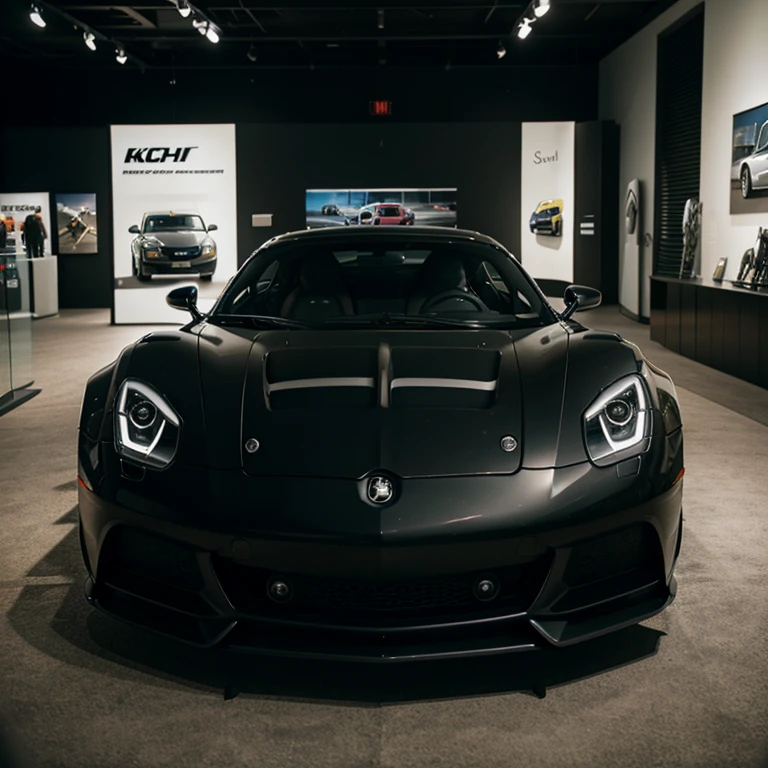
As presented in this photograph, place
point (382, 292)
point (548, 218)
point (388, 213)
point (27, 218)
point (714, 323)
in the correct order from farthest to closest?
1. point (27, 218)
2. point (388, 213)
3. point (548, 218)
4. point (714, 323)
5. point (382, 292)

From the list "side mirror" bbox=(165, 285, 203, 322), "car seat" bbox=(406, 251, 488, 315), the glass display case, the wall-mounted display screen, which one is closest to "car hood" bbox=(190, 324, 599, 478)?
"car seat" bbox=(406, 251, 488, 315)

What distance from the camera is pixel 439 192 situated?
14836 millimetres

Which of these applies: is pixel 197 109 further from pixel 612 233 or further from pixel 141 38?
pixel 612 233

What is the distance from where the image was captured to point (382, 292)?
11.6ft

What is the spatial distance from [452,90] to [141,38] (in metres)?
4.88

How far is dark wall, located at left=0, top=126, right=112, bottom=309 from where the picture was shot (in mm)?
16172

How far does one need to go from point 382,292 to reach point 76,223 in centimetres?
1399

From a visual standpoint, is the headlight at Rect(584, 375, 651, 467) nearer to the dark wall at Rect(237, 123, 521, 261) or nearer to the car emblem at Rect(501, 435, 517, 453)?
the car emblem at Rect(501, 435, 517, 453)

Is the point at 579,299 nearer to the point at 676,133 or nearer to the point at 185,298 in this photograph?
the point at 185,298

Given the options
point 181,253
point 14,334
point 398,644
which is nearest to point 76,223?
point 181,253

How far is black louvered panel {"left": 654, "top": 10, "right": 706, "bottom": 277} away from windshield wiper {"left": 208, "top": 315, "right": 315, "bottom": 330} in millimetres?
8589

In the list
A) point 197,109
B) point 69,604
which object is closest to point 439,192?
point 197,109

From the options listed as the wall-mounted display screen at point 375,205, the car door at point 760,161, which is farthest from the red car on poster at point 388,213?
the car door at point 760,161

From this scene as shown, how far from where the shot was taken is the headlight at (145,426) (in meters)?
2.22
